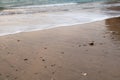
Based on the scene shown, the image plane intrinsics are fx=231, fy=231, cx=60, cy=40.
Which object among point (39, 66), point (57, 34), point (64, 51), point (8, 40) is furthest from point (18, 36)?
point (39, 66)

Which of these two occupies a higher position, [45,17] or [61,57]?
[61,57]

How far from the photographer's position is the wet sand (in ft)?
14.9

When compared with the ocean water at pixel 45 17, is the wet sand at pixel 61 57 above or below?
above

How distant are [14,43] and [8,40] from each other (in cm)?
52

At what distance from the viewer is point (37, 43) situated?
22.6 ft

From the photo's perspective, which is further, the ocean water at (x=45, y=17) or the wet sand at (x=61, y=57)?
the ocean water at (x=45, y=17)

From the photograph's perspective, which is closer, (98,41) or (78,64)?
(78,64)

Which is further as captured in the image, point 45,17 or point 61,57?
point 45,17

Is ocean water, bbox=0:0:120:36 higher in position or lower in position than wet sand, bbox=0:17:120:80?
lower

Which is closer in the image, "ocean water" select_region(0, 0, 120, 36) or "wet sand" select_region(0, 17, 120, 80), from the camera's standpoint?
"wet sand" select_region(0, 17, 120, 80)

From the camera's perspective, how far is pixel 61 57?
555cm

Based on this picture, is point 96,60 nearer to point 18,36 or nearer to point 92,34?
point 92,34

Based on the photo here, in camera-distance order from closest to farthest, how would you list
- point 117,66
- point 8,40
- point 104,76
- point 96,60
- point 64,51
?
1. point 104,76
2. point 117,66
3. point 96,60
4. point 64,51
5. point 8,40

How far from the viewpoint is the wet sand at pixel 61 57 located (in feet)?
14.9
